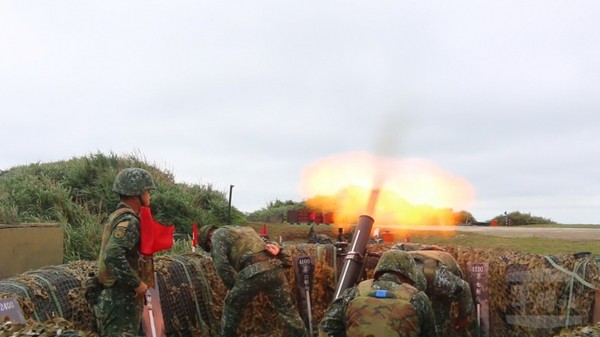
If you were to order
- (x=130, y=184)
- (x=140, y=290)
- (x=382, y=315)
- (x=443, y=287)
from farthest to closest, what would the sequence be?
(x=443, y=287), (x=130, y=184), (x=140, y=290), (x=382, y=315)

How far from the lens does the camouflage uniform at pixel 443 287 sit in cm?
670

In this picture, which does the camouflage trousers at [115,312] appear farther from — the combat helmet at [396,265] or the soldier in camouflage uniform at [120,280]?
the combat helmet at [396,265]

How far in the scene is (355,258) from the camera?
24.5ft

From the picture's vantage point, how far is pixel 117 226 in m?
6.06

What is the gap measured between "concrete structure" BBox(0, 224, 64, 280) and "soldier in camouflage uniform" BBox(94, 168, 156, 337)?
182 centimetres

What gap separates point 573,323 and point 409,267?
12.6 feet

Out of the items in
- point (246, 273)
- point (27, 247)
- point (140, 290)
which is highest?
point (27, 247)

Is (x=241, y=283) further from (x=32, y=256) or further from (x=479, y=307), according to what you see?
(x=479, y=307)

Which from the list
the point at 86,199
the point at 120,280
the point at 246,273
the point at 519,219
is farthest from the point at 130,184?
the point at 519,219

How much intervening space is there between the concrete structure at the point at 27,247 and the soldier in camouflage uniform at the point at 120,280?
71.8 inches

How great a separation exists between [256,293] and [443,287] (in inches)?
85.2

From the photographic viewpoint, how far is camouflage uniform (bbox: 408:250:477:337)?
6703 mm

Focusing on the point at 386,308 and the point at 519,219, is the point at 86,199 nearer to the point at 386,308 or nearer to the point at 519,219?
the point at 386,308

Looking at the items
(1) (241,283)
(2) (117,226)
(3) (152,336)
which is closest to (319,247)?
(1) (241,283)
